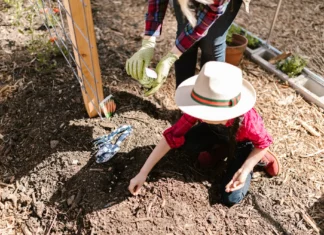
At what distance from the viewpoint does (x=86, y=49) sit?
2117mm

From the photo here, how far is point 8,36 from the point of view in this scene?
3.24m

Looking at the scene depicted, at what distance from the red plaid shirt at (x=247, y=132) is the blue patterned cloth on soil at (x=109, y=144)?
17.5 inches

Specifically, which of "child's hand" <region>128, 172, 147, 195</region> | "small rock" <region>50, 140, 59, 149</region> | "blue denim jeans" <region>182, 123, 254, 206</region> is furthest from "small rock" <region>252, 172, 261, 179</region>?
"small rock" <region>50, 140, 59, 149</region>

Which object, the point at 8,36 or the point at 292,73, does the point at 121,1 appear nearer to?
the point at 8,36

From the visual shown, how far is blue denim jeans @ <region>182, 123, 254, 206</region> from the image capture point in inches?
79.4

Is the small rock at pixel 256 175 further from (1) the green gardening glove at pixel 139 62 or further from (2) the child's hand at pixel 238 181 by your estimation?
(1) the green gardening glove at pixel 139 62

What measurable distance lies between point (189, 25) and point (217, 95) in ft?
1.44

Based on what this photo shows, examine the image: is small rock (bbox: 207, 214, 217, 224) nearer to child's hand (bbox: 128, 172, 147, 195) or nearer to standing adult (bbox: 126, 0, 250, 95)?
child's hand (bbox: 128, 172, 147, 195)

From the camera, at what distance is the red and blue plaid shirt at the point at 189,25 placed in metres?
1.70

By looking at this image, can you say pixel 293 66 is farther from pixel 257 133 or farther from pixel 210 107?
pixel 210 107

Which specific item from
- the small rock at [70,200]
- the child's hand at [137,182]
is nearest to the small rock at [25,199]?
the small rock at [70,200]

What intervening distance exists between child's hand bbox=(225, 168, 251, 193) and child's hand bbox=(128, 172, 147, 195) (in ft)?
1.52

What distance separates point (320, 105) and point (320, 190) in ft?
2.68

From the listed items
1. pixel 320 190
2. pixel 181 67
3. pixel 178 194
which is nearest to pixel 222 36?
pixel 181 67
